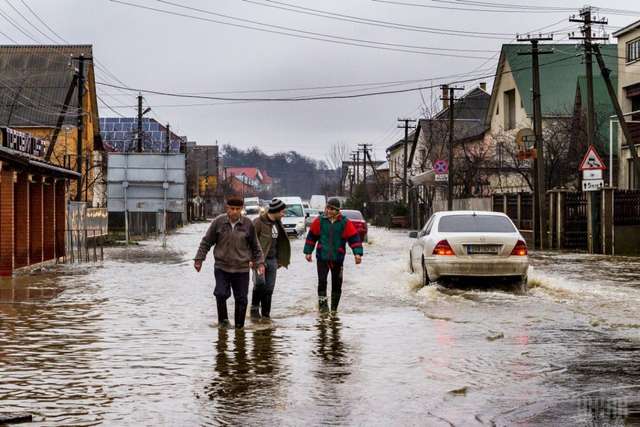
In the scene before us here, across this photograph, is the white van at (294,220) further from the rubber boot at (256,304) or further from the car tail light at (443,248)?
the rubber boot at (256,304)

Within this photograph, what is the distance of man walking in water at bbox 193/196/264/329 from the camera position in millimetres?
12383

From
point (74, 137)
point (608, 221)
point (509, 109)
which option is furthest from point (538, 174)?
point (74, 137)

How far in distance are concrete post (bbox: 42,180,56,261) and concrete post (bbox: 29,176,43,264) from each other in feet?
4.19

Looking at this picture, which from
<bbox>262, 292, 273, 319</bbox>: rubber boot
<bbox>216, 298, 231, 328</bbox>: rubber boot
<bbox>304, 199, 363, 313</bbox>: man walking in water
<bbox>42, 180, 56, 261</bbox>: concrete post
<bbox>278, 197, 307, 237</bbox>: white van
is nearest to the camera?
<bbox>216, 298, 231, 328</bbox>: rubber boot

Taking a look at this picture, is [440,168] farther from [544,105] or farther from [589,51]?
[589,51]

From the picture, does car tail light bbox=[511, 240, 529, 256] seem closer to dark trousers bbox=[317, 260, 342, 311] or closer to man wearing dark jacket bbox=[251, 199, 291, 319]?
Result: dark trousers bbox=[317, 260, 342, 311]

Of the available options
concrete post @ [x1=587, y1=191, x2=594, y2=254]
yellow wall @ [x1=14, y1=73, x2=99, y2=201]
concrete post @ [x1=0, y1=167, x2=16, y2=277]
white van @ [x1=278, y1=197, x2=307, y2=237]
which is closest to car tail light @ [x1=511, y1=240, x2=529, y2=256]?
concrete post @ [x1=0, y1=167, x2=16, y2=277]

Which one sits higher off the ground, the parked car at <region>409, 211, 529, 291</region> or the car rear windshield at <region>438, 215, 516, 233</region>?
the car rear windshield at <region>438, 215, 516, 233</region>

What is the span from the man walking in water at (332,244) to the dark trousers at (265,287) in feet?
2.57

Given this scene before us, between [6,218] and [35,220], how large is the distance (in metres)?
3.76

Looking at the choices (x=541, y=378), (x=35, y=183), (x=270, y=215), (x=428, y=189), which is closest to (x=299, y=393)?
(x=541, y=378)

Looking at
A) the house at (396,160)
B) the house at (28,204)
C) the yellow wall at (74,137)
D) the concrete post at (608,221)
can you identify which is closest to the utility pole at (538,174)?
the concrete post at (608,221)

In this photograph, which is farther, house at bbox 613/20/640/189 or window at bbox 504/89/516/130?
window at bbox 504/89/516/130

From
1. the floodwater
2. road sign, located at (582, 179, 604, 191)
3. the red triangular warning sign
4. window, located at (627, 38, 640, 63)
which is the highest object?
window, located at (627, 38, 640, 63)
